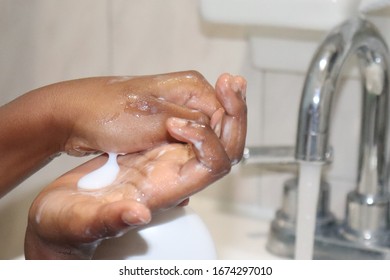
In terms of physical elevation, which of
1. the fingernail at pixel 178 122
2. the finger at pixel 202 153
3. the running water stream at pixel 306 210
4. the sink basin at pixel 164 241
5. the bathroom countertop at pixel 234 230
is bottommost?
the bathroom countertop at pixel 234 230

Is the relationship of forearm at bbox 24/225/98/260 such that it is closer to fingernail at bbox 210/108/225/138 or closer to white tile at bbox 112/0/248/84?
fingernail at bbox 210/108/225/138

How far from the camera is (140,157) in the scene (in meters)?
0.38

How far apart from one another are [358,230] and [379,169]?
6cm

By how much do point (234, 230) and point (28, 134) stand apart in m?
0.34

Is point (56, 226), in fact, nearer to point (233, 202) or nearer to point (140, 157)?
point (140, 157)

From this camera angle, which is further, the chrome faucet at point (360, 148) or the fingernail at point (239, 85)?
the chrome faucet at point (360, 148)

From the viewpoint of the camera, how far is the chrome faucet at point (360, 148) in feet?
1.86

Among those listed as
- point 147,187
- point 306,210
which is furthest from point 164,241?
point 306,210

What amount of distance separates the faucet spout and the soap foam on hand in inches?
9.1

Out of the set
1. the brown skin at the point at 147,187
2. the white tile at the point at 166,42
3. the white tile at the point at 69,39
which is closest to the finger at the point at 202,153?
the brown skin at the point at 147,187

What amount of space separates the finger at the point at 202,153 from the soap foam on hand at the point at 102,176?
48 millimetres

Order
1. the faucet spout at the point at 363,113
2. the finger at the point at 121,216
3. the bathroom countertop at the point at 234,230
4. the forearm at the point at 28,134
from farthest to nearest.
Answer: the bathroom countertop at the point at 234,230 < the faucet spout at the point at 363,113 < the forearm at the point at 28,134 < the finger at the point at 121,216

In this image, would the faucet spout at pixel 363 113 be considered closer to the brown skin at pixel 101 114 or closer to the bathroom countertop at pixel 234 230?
the bathroom countertop at pixel 234 230

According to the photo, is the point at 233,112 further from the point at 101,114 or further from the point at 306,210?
the point at 306,210
